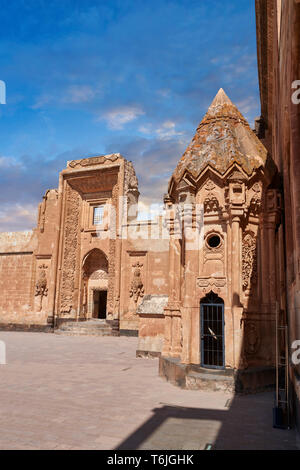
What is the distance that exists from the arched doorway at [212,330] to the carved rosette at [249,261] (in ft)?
2.44

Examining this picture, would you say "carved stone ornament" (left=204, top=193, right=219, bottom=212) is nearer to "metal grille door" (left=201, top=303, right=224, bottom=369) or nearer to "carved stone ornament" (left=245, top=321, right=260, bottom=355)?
"metal grille door" (left=201, top=303, right=224, bottom=369)

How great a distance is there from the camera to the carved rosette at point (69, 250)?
2541cm

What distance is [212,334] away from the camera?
7.97m

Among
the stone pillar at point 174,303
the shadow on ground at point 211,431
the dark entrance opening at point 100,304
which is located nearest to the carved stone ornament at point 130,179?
the dark entrance opening at point 100,304

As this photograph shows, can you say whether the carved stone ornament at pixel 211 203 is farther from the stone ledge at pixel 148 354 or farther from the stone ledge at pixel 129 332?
the stone ledge at pixel 129 332

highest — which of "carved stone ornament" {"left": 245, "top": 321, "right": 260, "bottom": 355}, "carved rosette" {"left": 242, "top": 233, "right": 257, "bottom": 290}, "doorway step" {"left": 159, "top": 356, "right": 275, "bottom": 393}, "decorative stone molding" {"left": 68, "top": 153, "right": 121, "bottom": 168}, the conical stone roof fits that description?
"decorative stone molding" {"left": 68, "top": 153, "right": 121, "bottom": 168}

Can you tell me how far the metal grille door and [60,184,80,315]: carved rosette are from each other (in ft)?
61.2

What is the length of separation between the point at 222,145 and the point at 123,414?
6216 millimetres

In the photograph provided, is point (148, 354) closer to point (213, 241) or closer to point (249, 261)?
point (213, 241)

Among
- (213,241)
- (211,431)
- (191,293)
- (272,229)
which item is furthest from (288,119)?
(211,431)

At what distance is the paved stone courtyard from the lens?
446 centimetres

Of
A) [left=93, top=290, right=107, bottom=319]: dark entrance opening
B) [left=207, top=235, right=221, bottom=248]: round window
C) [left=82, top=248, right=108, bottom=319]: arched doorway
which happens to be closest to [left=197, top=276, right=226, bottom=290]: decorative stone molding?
[left=207, top=235, right=221, bottom=248]: round window
